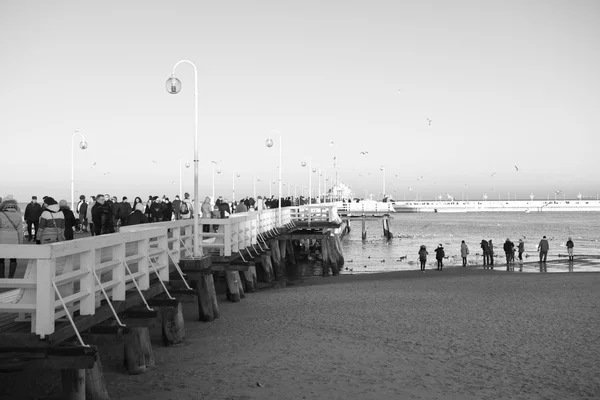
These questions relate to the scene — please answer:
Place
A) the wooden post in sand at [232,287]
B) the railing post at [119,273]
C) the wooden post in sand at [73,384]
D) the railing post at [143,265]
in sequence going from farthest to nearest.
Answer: the wooden post in sand at [232,287]
the railing post at [143,265]
the railing post at [119,273]
the wooden post in sand at [73,384]

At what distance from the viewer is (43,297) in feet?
22.6

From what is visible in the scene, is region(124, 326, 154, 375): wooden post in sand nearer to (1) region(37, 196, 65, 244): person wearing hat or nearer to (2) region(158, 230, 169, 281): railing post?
(2) region(158, 230, 169, 281): railing post

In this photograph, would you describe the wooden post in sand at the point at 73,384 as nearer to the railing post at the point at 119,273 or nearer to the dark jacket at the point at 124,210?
the railing post at the point at 119,273

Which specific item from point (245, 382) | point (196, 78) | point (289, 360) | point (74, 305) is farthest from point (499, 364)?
point (196, 78)

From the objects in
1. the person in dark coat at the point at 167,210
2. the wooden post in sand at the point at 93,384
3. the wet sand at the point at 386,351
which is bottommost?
the wet sand at the point at 386,351

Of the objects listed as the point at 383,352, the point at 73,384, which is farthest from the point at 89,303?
the point at 383,352

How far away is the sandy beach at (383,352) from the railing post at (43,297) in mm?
1704

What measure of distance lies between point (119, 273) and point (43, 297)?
2.46 m

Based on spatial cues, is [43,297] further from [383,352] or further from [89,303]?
[383,352]

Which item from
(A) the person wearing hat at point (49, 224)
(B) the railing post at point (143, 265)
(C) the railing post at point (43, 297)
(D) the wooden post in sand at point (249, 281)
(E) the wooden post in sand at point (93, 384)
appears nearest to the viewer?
(C) the railing post at point (43, 297)

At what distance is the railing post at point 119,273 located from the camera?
9266 mm

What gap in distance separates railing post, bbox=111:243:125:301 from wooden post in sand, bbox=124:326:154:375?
1.73ft

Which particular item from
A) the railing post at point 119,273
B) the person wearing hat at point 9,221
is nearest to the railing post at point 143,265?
the railing post at point 119,273

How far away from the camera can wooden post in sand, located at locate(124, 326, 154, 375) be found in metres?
9.10
